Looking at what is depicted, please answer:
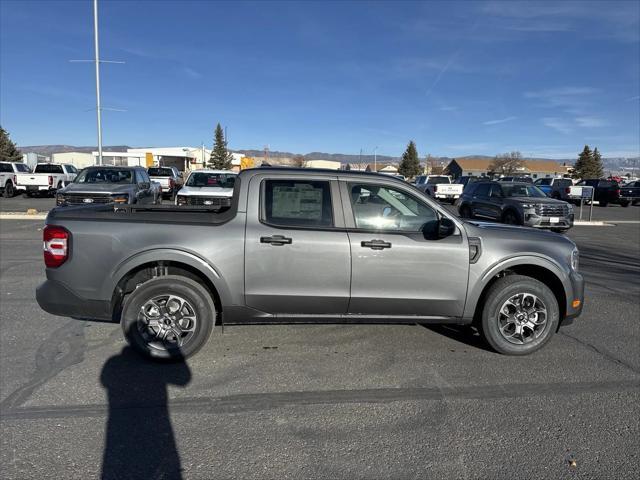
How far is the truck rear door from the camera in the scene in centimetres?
423

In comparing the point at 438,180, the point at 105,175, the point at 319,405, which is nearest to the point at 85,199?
the point at 105,175

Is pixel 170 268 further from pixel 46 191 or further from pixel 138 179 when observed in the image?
pixel 46 191

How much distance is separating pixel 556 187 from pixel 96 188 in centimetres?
3107

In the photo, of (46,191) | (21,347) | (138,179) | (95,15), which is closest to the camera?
(21,347)

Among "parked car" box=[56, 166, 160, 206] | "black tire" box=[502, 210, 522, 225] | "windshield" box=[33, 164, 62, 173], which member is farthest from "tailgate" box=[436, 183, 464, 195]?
"windshield" box=[33, 164, 62, 173]

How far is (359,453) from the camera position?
296 centimetres

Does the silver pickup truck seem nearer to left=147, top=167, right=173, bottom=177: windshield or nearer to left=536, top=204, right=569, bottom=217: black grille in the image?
left=536, top=204, right=569, bottom=217: black grille

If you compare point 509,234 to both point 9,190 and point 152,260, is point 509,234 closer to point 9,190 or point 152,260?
point 152,260

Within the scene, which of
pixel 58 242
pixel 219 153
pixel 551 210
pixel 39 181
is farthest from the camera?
pixel 219 153

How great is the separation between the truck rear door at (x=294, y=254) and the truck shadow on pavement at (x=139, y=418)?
3.39 feet

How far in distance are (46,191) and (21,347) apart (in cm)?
2434

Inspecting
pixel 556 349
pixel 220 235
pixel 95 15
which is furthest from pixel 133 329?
pixel 95 15

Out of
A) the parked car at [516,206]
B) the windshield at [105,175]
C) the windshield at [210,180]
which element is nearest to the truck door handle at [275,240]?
the windshield at [210,180]

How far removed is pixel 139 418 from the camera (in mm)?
3328
